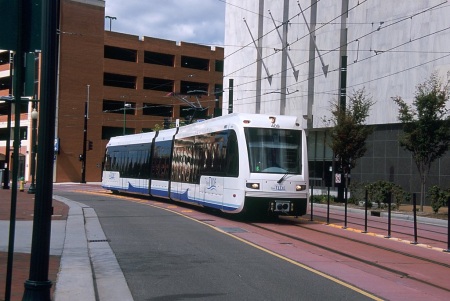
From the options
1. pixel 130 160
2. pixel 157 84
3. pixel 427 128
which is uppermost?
pixel 157 84

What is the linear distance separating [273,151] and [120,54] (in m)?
58.8

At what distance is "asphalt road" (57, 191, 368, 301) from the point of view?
899 cm

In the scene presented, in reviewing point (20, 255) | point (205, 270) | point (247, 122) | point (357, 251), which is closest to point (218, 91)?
point (247, 122)

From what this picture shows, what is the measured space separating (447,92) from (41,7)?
25459 mm

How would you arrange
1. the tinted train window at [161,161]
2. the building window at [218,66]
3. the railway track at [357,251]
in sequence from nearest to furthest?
1. the railway track at [357,251]
2. the tinted train window at [161,161]
3. the building window at [218,66]

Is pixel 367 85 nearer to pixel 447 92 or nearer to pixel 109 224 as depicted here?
pixel 447 92

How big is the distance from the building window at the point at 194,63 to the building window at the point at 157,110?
237 inches

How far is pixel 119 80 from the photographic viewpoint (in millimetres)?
74688

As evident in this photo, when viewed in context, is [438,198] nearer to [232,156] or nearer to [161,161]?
[232,156]

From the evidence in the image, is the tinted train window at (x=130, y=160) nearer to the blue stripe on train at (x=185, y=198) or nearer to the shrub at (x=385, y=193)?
the blue stripe on train at (x=185, y=198)

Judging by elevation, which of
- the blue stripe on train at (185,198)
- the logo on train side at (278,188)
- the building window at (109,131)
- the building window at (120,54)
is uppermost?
the building window at (120,54)

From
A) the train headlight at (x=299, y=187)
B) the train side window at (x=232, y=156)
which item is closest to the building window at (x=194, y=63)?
the train side window at (x=232, y=156)

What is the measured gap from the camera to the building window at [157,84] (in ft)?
251

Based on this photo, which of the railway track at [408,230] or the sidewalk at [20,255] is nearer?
the sidewalk at [20,255]
